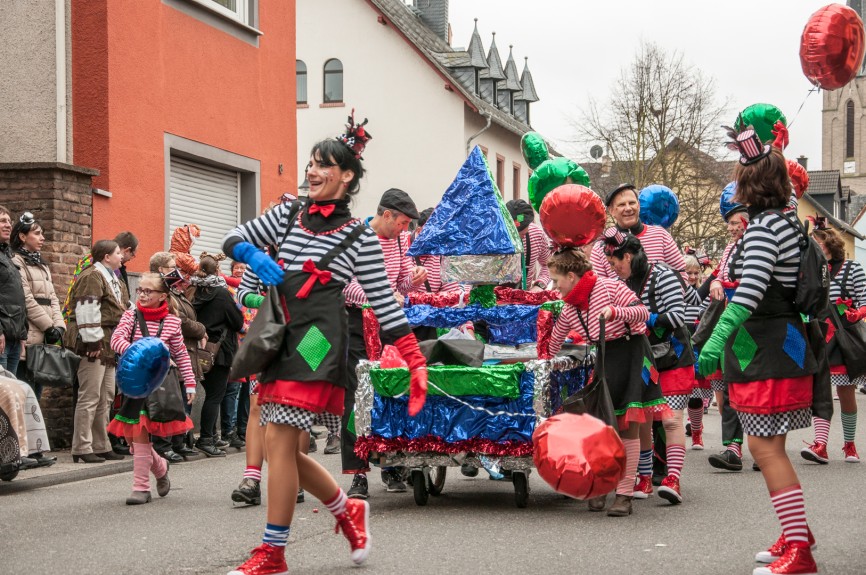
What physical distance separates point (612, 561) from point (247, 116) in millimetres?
12206

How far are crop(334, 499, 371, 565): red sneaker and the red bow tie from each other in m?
1.46

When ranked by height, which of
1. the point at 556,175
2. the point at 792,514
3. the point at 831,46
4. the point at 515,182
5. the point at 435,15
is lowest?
the point at 792,514

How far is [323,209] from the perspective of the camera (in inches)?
231

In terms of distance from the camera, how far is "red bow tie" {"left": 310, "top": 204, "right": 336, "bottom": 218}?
231 inches

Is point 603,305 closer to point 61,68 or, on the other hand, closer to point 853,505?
point 853,505

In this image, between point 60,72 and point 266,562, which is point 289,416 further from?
point 60,72

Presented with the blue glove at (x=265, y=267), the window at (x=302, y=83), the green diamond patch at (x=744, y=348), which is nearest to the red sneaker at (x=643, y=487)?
the green diamond patch at (x=744, y=348)

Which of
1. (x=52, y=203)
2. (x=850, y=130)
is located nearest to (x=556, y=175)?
(x=52, y=203)


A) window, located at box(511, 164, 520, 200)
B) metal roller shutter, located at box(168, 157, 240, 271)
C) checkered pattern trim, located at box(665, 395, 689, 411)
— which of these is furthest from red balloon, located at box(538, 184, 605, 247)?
window, located at box(511, 164, 520, 200)

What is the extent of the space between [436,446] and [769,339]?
261 centimetres

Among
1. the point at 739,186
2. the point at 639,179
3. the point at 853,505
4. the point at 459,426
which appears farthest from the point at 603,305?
the point at 639,179

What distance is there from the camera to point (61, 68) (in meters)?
13.8

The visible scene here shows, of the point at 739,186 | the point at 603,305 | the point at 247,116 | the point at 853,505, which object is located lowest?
the point at 853,505

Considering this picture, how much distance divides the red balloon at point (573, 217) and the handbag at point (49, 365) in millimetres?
4952
